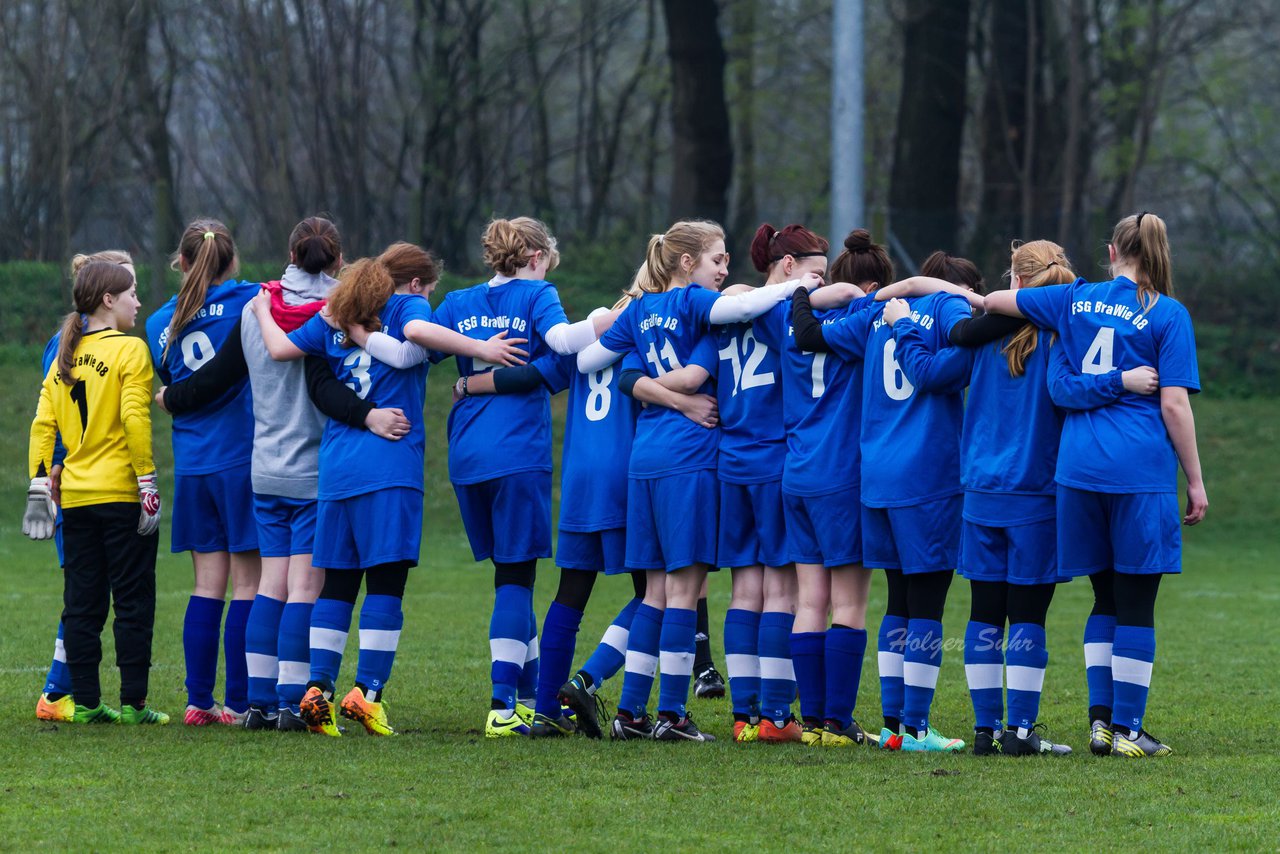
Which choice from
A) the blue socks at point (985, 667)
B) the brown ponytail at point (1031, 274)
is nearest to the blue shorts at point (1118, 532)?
→ the blue socks at point (985, 667)

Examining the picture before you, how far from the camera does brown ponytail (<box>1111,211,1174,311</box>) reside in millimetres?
6016

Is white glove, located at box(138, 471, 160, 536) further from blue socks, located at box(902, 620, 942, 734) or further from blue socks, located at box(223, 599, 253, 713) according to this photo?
blue socks, located at box(902, 620, 942, 734)

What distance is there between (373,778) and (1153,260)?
3.18 m

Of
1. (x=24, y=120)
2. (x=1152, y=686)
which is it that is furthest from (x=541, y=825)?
(x=24, y=120)

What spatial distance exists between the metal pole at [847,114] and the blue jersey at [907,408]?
9275mm

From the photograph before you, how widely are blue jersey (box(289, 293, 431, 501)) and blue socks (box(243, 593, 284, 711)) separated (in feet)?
1.82

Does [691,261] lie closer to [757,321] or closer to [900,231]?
[757,321]

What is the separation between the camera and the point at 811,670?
21.6 ft

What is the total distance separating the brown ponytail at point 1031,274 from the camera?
617 centimetres

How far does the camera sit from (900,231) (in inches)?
782

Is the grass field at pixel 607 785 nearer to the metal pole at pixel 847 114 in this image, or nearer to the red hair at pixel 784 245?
the red hair at pixel 784 245

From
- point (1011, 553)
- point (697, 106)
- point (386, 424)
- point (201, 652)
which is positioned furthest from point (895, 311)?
point (697, 106)

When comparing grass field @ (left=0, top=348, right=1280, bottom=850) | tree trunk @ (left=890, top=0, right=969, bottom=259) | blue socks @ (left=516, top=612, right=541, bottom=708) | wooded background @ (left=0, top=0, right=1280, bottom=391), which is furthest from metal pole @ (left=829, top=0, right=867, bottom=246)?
blue socks @ (left=516, top=612, right=541, bottom=708)

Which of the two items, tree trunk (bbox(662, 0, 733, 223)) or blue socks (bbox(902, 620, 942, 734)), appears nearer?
blue socks (bbox(902, 620, 942, 734))
